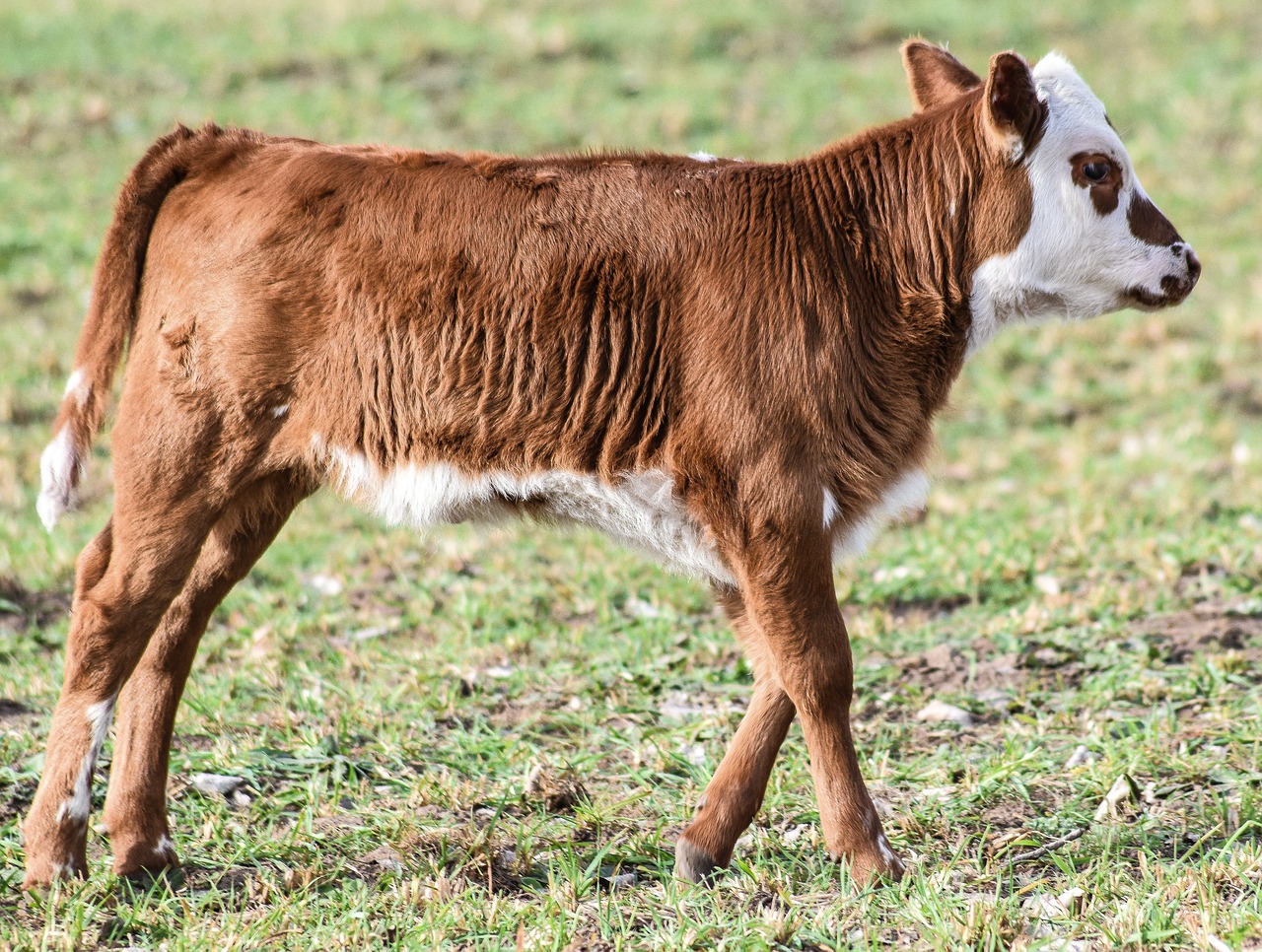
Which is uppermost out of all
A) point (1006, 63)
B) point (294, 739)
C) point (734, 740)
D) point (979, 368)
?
point (1006, 63)

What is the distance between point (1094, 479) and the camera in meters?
7.41

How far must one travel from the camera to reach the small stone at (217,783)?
4.38m

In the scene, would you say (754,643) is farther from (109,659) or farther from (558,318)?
(109,659)

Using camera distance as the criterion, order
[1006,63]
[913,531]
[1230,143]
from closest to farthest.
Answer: [1006,63]
[913,531]
[1230,143]

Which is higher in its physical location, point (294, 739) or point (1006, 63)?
point (1006, 63)

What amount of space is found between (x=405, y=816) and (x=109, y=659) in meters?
0.92

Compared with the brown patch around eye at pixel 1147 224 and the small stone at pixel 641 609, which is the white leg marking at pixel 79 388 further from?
the brown patch around eye at pixel 1147 224

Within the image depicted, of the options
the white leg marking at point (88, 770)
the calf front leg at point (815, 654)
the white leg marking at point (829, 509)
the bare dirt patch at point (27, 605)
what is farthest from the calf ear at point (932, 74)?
the bare dirt patch at point (27, 605)

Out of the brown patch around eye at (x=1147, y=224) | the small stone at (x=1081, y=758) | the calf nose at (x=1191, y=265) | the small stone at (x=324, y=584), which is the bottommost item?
the small stone at (x=324, y=584)

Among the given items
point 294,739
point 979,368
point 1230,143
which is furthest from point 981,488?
point 1230,143

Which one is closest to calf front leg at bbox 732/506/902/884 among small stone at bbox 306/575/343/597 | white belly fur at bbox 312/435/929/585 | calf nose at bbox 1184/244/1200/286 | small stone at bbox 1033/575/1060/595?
white belly fur at bbox 312/435/929/585

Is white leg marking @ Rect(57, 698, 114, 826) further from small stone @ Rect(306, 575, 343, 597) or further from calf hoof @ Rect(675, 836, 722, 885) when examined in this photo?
small stone @ Rect(306, 575, 343, 597)

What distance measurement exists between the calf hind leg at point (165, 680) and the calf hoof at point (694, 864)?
1362 mm

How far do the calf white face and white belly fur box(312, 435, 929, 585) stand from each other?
25.5 inches
